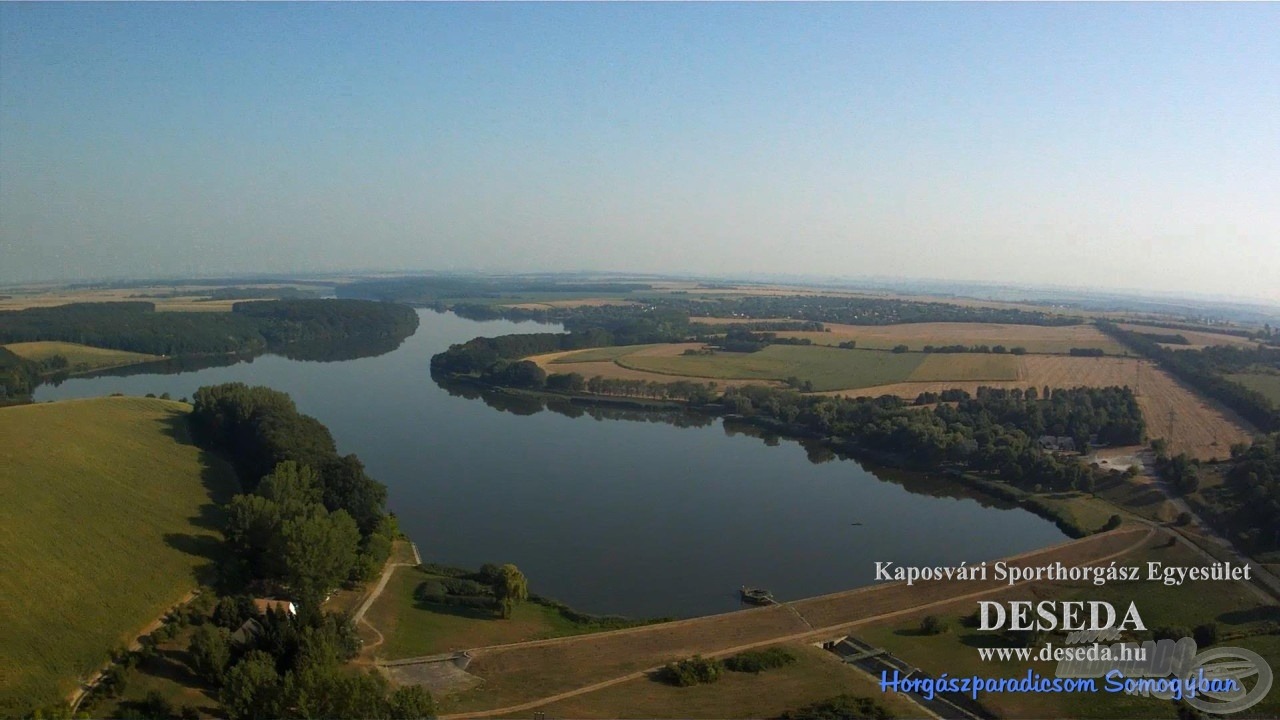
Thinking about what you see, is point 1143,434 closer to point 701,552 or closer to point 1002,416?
point 1002,416

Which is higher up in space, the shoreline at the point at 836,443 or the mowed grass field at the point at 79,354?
the mowed grass field at the point at 79,354

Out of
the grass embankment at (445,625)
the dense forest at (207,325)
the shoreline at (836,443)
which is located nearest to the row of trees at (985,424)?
the shoreline at (836,443)

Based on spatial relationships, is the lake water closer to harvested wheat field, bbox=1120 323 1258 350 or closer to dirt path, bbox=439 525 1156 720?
dirt path, bbox=439 525 1156 720

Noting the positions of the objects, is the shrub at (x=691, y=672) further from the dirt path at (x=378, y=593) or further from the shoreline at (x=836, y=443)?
the shoreline at (x=836, y=443)

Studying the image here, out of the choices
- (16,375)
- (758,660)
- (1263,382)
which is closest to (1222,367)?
(1263,382)

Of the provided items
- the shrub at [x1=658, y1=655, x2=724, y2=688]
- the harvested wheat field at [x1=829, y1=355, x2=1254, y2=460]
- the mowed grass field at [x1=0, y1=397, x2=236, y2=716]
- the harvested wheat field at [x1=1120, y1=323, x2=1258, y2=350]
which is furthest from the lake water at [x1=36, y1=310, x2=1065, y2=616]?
the harvested wheat field at [x1=1120, y1=323, x2=1258, y2=350]

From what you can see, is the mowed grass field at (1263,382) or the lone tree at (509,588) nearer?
the lone tree at (509,588)

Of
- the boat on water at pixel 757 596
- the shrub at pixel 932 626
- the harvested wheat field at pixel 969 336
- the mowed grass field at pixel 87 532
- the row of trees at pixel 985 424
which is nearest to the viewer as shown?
the mowed grass field at pixel 87 532
